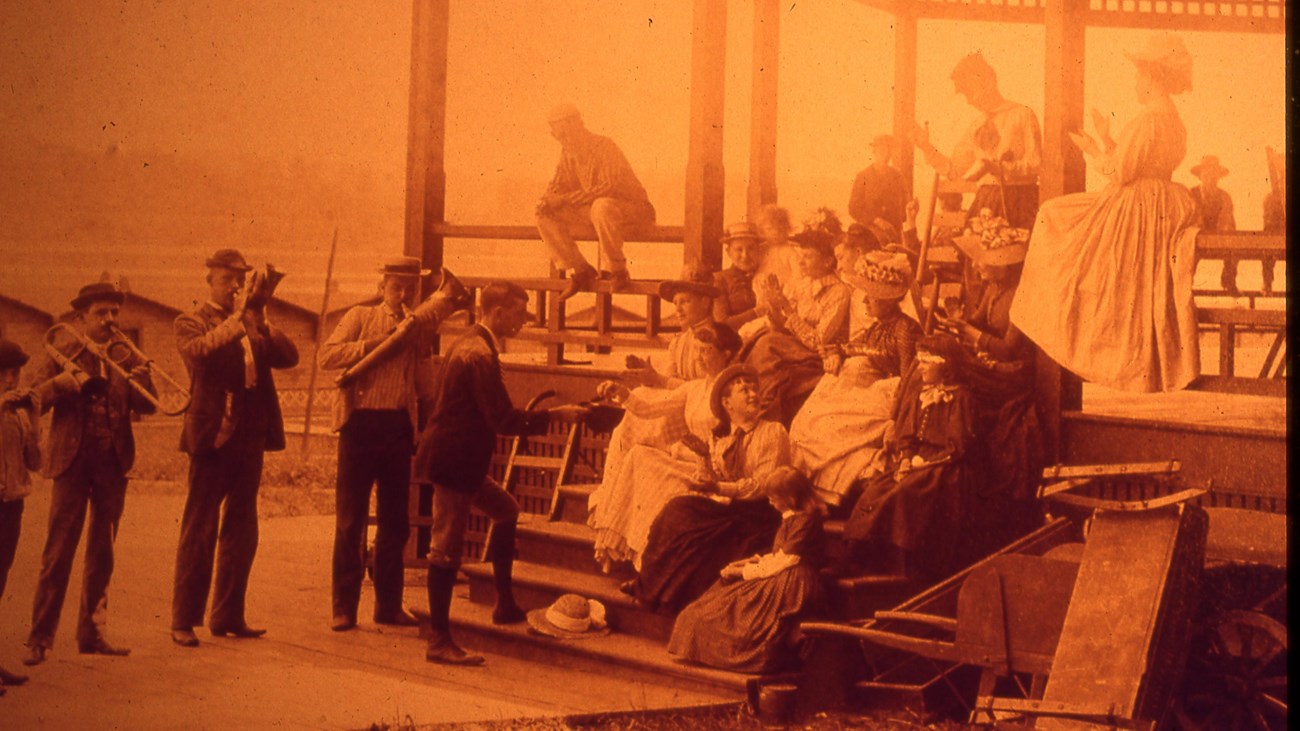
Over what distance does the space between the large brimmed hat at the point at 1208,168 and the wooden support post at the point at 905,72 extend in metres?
1.56

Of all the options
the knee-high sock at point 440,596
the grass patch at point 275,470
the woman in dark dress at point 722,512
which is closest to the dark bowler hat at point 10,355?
the grass patch at point 275,470

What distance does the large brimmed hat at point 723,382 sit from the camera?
6316 millimetres

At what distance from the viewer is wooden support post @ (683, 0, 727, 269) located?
6961mm

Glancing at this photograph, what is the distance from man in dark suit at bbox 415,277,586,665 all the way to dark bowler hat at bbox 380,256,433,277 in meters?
0.57

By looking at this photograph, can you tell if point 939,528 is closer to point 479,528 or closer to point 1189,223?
point 1189,223

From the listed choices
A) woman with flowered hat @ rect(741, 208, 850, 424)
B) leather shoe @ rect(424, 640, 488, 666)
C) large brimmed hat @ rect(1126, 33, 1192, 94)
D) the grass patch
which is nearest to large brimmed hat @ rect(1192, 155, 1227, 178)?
large brimmed hat @ rect(1126, 33, 1192, 94)

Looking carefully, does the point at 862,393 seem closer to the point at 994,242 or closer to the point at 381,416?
the point at 994,242

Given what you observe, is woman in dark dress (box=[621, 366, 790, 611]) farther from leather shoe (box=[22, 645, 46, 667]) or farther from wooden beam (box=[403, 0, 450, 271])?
leather shoe (box=[22, 645, 46, 667])

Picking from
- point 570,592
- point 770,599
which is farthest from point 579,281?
point 770,599

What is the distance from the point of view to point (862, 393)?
634 centimetres

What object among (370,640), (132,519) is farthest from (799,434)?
(132,519)

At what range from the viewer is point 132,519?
6.29 metres

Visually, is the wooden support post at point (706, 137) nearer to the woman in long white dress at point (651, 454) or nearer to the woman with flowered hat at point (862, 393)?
the woman in long white dress at point (651, 454)

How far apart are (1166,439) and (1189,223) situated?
2.54ft
